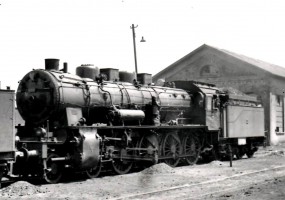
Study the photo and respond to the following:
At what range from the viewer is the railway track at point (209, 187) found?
883 cm

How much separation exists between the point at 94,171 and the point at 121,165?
124 centimetres

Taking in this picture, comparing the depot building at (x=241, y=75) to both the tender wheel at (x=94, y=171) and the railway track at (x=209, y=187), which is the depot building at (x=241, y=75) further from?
the tender wheel at (x=94, y=171)

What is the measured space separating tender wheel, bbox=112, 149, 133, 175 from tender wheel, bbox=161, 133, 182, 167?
1.90 m

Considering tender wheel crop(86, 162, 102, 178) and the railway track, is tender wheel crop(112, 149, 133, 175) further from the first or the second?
the railway track

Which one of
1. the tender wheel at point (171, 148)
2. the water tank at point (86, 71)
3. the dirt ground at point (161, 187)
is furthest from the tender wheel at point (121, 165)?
the water tank at point (86, 71)

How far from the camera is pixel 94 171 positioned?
494 inches

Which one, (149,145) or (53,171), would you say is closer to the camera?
(53,171)

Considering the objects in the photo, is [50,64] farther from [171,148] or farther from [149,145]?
[171,148]

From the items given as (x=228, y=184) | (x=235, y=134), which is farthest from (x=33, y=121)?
(x=235, y=134)

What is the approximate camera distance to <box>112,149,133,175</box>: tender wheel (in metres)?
13.1

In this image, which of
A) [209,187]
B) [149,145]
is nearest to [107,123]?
[149,145]

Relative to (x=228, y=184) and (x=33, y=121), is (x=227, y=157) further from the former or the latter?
(x=33, y=121)

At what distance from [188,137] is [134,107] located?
338 centimetres

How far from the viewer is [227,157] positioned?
63.3 feet
